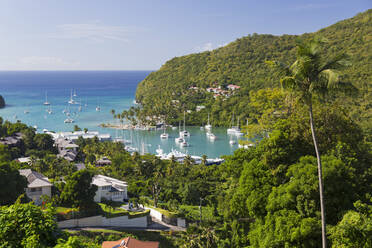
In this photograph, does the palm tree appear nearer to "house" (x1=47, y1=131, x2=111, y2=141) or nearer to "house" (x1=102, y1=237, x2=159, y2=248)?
"house" (x1=102, y1=237, x2=159, y2=248)

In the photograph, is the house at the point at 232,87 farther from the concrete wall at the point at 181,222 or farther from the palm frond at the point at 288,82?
the palm frond at the point at 288,82

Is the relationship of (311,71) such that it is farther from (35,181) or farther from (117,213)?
(35,181)

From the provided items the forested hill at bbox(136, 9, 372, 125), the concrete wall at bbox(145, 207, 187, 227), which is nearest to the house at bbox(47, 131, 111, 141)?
the forested hill at bbox(136, 9, 372, 125)

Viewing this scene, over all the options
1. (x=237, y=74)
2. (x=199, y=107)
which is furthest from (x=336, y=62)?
(x=237, y=74)

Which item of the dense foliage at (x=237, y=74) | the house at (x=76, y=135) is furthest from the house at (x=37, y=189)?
the dense foliage at (x=237, y=74)

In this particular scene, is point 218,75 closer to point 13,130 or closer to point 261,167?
point 13,130

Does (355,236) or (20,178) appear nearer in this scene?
(355,236)

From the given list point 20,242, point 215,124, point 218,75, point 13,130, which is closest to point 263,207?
point 20,242
